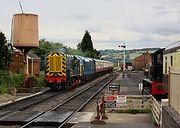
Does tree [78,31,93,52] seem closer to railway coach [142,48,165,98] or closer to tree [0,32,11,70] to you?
tree [0,32,11,70]

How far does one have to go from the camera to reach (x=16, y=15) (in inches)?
1463

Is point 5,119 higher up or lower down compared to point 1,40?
lower down

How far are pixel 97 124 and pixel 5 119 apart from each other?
3786 millimetres

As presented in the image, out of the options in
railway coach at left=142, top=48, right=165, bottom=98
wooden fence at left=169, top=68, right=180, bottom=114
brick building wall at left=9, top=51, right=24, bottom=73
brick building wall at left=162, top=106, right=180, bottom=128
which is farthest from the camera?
brick building wall at left=9, top=51, right=24, bottom=73

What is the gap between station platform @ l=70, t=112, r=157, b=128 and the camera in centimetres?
1411

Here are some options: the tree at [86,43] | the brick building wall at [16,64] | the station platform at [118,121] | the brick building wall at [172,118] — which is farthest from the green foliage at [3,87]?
the tree at [86,43]

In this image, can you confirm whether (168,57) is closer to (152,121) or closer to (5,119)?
(152,121)

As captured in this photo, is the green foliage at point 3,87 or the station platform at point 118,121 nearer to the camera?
the station platform at point 118,121

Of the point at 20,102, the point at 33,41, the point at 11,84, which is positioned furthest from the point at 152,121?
the point at 33,41

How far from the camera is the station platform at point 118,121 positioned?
14.1 meters

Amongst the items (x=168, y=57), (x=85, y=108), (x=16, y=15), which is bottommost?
(x=85, y=108)

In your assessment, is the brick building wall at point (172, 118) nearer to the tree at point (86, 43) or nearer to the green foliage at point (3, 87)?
the green foliage at point (3, 87)

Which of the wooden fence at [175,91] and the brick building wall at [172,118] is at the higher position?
the wooden fence at [175,91]

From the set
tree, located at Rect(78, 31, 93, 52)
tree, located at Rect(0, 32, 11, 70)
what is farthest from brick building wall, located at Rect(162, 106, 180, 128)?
tree, located at Rect(78, 31, 93, 52)
